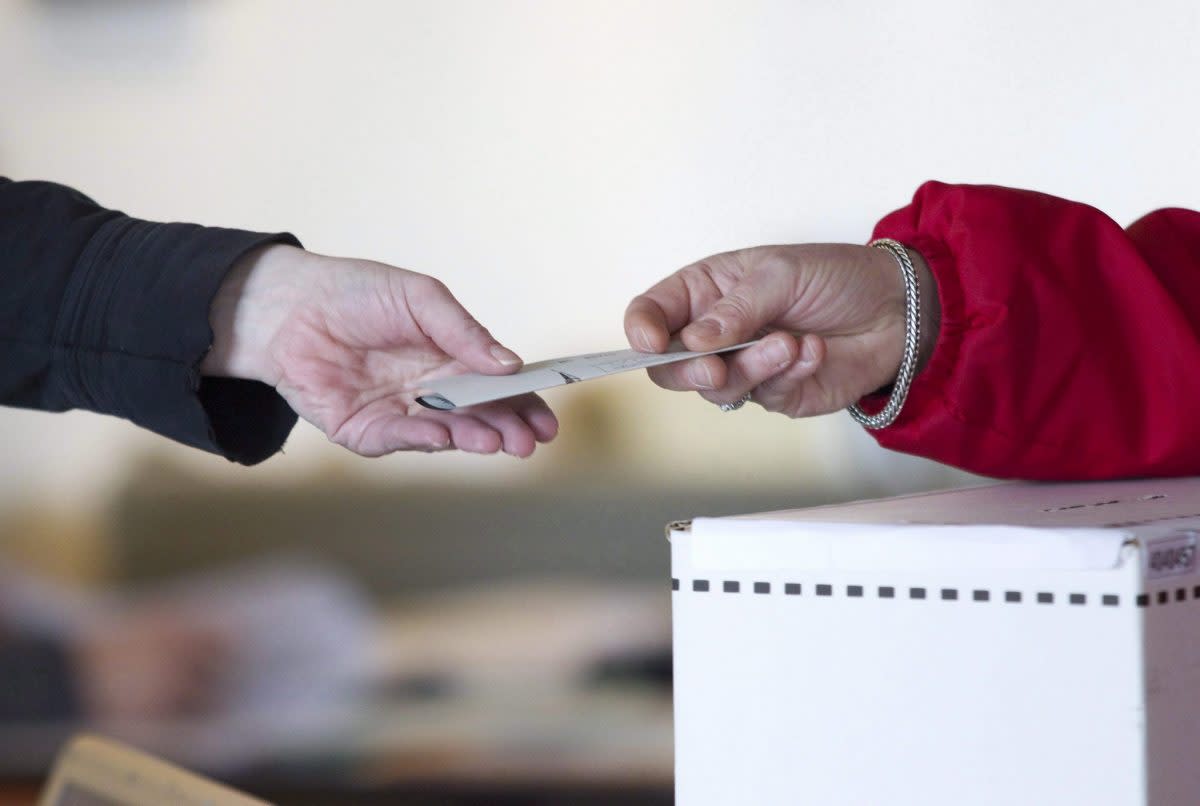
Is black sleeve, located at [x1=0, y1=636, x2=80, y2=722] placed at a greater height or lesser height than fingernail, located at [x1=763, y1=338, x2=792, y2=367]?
greater

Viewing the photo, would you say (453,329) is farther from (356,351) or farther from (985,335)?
(985,335)

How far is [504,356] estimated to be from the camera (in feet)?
2.54

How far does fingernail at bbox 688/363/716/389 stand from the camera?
79 cm

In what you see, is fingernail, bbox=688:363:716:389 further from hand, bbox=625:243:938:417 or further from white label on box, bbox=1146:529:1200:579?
white label on box, bbox=1146:529:1200:579

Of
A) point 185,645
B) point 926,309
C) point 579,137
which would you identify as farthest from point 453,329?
point 185,645

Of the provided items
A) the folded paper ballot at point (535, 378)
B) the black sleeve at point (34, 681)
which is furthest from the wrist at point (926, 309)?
the black sleeve at point (34, 681)

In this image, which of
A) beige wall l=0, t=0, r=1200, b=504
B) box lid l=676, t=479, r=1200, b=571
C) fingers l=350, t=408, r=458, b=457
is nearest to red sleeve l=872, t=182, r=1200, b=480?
box lid l=676, t=479, r=1200, b=571

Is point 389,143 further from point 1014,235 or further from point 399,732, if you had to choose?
point 1014,235

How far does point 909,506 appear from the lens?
697 mm

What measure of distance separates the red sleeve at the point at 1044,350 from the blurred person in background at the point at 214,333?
28 centimetres

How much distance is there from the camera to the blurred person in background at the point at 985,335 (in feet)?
2.82

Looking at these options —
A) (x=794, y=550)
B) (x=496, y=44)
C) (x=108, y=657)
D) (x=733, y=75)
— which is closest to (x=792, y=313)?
(x=794, y=550)

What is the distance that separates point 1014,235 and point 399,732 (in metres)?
1.44

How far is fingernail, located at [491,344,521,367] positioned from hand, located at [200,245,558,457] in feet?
0.17
